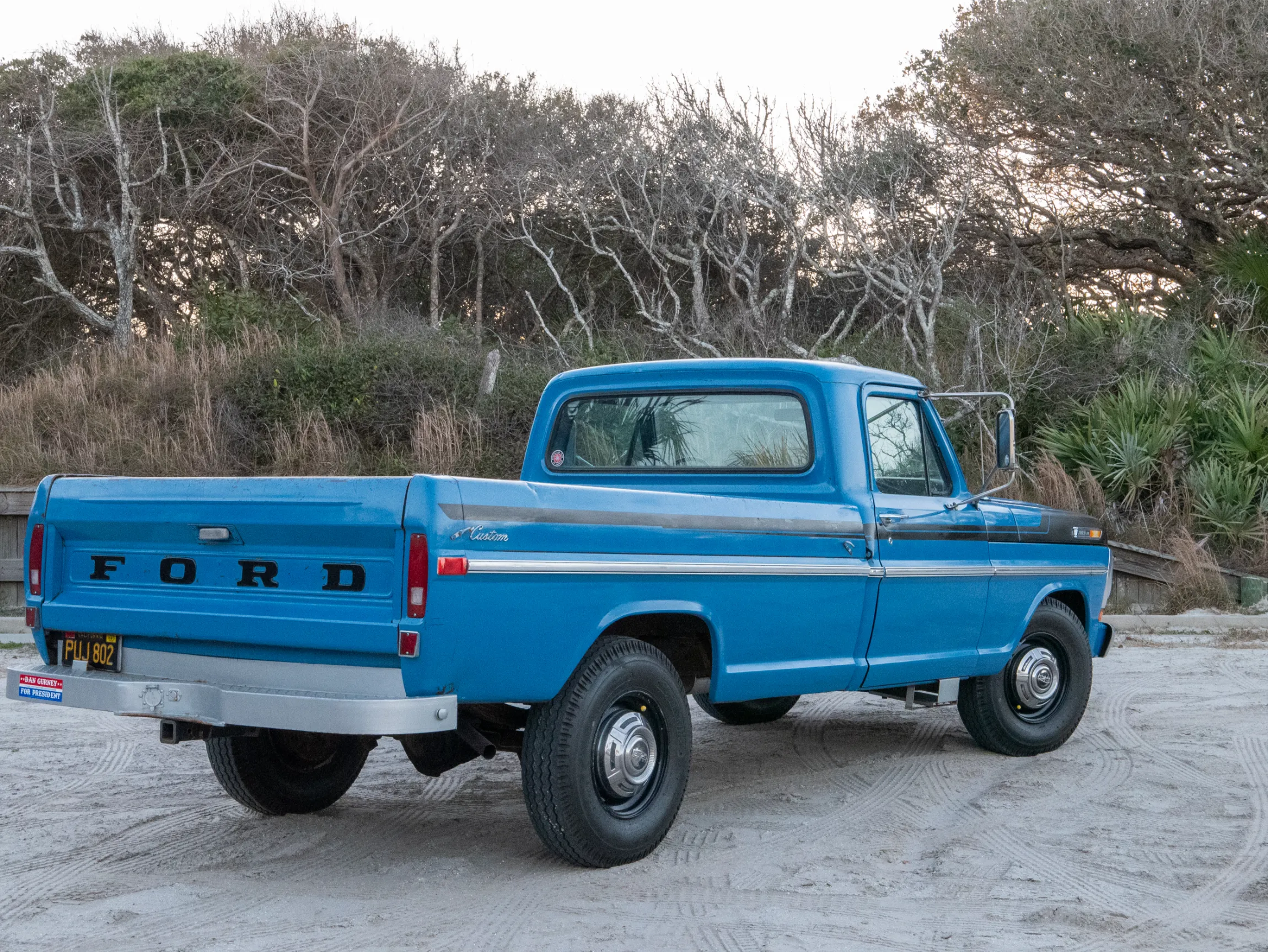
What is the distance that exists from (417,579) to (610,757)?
1.17 meters

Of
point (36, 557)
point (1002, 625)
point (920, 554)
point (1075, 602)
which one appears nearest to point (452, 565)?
point (36, 557)

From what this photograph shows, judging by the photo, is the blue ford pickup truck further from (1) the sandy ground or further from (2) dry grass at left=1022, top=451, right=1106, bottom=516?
(2) dry grass at left=1022, top=451, right=1106, bottom=516

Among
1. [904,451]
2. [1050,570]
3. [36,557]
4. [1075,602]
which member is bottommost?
[1075,602]

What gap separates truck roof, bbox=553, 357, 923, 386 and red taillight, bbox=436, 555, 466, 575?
2.28 meters

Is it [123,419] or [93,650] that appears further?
[123,419]

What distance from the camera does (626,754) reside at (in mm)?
4980

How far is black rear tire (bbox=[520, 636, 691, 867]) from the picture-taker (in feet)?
15.5

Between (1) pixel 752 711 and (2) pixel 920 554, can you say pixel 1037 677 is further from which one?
(1) pixel 752 711

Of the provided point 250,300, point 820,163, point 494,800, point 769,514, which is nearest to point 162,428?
point 250,300

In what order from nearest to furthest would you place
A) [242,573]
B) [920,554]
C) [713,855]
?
[242,573] → [713,855] → [920,554]

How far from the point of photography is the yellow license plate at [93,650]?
501cm

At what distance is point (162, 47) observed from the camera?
2258cm

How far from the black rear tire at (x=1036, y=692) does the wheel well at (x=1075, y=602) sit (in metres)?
0.08

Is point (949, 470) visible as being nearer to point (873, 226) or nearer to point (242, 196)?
point (873, 226)
